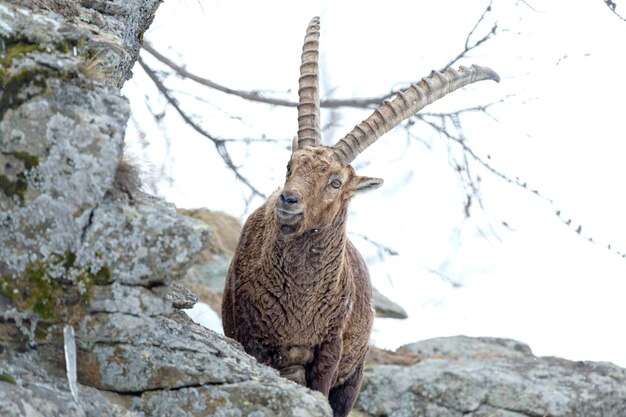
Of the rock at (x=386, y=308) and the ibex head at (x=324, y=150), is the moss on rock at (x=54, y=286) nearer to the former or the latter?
the ibex head at (x=324, y=150)

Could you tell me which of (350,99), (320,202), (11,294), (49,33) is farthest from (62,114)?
(350,99)

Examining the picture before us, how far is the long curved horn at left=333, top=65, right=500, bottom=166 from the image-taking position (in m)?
7.56

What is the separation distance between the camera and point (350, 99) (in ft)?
36.9

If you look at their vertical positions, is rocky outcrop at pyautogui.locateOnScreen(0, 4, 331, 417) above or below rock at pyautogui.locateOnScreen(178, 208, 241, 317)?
below

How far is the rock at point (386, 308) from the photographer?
50.5ft

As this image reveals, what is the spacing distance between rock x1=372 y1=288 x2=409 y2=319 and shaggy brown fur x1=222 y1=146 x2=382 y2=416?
7.67 metres

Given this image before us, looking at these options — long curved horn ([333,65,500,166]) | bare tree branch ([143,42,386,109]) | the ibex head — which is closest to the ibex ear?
the ibex head

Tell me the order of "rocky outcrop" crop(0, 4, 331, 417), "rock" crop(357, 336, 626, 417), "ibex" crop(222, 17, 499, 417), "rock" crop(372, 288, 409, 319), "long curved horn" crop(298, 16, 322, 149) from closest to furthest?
"rocky outcrop" crop(0, 4, 331, 417)
"ibex" crop(222, 17, 499, 417)
"long curved horn" crop(298, 16, 322, 149)
"rock" crop(357, 336, 626, 417)
"rock" crop(372, 288, 409, 319)

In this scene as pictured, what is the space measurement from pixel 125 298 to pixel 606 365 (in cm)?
858

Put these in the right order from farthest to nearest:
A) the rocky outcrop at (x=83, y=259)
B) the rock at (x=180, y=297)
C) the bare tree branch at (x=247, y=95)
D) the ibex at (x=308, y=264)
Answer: the bare tree branch at (x=247, y=95)
the ibex at (x=308, y=264)
the rock at (x=180, y=297)
the rocky outcrop at (x=83, y=259)

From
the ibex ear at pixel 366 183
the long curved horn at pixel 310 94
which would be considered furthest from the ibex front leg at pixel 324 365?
the long curved horn at pixel 310 94

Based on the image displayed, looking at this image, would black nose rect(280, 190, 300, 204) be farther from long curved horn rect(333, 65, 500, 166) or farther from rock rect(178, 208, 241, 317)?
rock rect(178, 208, 241, 317)

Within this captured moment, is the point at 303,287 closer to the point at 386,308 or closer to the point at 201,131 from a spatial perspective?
the point at 201,131

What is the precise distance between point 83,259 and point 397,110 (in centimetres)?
397
